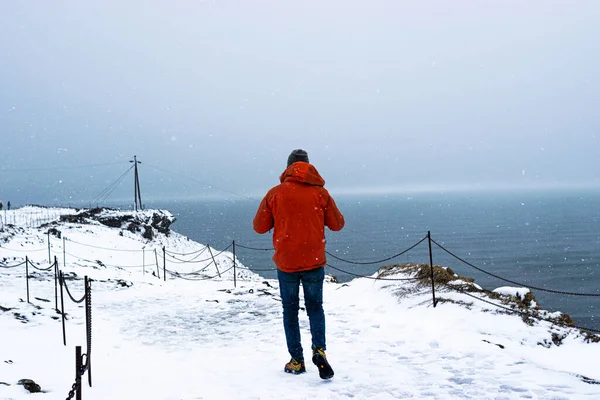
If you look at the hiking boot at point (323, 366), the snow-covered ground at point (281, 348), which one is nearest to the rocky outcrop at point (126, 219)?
the snow-covered ground at point (281, 348)

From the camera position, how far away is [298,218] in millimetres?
4340

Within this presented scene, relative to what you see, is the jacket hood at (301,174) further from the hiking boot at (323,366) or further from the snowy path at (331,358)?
the snowy path at (331,358)

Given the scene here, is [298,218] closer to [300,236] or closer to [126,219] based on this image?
[300,236]

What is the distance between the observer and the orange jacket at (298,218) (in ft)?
14.1

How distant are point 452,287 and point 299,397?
5.01m

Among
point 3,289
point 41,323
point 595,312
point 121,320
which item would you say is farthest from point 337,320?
point 595,312

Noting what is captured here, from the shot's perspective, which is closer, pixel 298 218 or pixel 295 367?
pixel 298 218

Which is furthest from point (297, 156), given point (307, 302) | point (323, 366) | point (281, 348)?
point (281, 348)

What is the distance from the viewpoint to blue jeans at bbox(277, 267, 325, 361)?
173 inches

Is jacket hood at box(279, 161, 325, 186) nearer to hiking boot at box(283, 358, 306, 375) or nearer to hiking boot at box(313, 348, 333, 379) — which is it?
hiking boot at box(313, 348, 333, 379)

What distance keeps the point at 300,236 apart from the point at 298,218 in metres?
0.19

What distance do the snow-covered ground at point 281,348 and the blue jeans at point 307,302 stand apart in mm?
418

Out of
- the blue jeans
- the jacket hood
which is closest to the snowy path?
the blue jeans

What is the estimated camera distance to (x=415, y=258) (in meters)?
63.0
